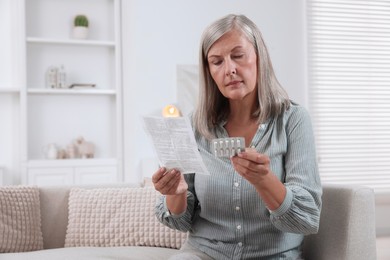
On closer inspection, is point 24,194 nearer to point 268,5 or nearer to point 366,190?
point 366,190

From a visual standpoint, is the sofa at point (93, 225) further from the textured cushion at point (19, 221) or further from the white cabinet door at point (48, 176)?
the white cabinet door at point (48, 176)

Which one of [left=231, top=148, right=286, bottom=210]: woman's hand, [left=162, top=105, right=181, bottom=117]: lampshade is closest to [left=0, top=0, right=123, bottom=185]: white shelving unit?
[left=162, top=105, right=181, bottom=117]: lampshade

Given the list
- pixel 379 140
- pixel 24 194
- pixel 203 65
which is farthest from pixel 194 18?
pixel 203 65

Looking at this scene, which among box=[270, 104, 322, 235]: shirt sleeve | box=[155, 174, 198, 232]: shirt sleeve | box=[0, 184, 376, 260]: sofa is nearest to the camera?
box=[270, 104, 322, 235]: shirt sleeve

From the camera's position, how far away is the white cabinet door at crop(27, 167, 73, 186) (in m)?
5.03

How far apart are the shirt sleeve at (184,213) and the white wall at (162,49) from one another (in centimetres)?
318

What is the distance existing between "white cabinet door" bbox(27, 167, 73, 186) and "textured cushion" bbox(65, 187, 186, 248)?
2.62 meters

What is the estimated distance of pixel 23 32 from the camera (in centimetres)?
507

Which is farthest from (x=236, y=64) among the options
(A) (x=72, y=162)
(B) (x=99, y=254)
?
(A) (x=72, y=162)

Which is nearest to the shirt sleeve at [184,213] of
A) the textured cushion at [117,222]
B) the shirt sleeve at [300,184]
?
the shirt sleeve at [300,184]

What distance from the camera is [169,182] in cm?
163

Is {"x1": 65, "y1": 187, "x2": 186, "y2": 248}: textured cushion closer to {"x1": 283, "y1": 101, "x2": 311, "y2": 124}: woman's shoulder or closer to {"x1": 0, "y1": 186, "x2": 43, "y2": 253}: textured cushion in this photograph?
Result: {"x1": 0, "y1": 186, "x2": 43, "y2": 253}: textured cushion

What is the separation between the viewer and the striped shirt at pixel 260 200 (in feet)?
5.16

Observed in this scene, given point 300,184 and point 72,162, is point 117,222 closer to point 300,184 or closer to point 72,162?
point 300,184
